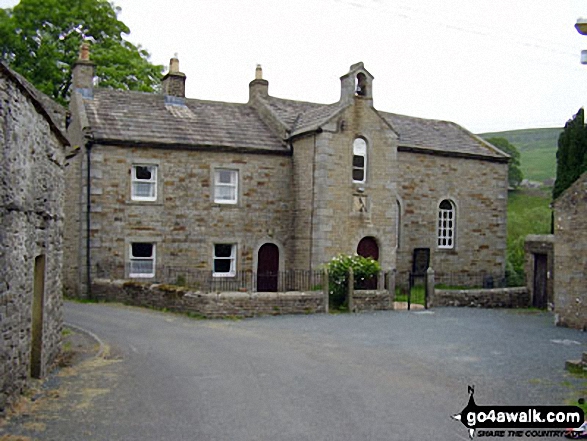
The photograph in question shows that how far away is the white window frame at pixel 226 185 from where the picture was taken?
24.9m

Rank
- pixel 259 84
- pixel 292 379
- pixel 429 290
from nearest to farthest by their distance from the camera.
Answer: pixel 292 379 < pixel 429 290 < pixel 259 84

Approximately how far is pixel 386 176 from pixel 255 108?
297 inches

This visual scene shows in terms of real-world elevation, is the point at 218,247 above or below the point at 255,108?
below

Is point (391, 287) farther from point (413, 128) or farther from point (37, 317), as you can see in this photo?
point (37, 317)

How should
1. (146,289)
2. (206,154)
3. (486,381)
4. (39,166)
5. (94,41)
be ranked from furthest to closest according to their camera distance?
(94,41), (206,154), (146,289), (486,381), (39,166)

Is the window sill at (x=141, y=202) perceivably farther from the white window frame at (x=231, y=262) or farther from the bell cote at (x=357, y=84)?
the bell cote at (x=357, y=84)

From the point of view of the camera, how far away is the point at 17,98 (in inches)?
326

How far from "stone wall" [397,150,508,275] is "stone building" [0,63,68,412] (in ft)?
62.6

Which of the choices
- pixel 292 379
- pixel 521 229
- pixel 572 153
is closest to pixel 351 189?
pixel 572 153

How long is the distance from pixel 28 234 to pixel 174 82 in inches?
733

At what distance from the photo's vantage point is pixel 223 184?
982 inches

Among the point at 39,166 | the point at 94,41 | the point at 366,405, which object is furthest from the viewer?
the point at 94,41

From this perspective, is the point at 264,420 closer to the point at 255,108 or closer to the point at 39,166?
the point at 39,166

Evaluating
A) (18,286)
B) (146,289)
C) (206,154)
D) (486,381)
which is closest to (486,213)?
(206,154)
